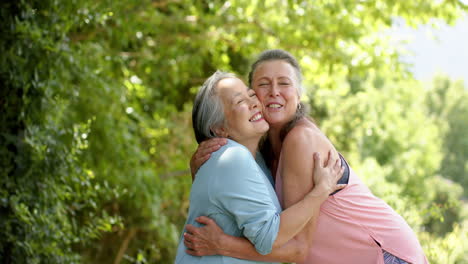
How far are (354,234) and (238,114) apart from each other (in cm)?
75

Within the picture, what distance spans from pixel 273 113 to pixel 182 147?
238 inches

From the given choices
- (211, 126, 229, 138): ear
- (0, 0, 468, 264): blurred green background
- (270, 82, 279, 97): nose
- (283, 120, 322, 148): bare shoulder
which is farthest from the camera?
(0, 0, 468, 264): blurred green background

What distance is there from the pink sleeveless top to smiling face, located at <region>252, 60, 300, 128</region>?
35 centimetres

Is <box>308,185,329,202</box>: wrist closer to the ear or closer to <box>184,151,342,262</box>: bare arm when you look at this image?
<box>184,151,342,262</box>: bare arm

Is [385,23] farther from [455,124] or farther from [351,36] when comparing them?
[455,124]

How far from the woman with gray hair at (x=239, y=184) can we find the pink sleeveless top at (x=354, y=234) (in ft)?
0.38

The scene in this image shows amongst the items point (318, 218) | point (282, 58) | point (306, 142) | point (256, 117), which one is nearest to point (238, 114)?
point (256, 117)

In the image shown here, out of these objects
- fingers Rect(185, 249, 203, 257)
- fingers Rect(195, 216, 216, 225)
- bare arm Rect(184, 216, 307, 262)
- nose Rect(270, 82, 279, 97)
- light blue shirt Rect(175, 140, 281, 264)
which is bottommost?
fingers Rect(185, 249, 203, 257)

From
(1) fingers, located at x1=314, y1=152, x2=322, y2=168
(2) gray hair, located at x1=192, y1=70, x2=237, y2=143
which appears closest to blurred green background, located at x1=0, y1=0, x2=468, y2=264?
(2) gray hair, located at x1=192, y1=70, x2=237, y2=143

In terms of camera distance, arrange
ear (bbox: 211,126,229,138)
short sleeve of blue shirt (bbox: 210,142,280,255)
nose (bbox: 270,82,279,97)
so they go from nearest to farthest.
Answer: short sleeve of blue shirt (bbox: 210,142,280,255)
ear (bbox: 211,126,229,138)
nose (bbox: 270,82,279,97)

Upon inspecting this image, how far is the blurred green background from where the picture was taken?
3.47 meters

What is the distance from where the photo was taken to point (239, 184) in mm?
2291

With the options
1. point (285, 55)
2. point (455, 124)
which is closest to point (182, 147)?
point (285, 55)

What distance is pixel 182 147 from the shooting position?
877 cm
